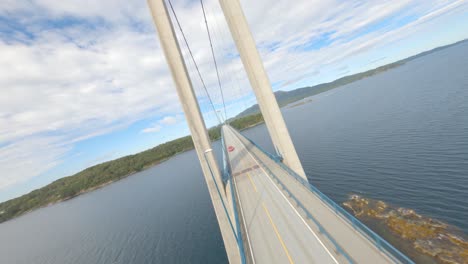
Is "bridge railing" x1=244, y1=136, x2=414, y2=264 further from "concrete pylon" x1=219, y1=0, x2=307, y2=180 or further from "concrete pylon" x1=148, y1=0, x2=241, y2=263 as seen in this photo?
"concrete pylon" x1=148, y1=0, x2=241, y2=263

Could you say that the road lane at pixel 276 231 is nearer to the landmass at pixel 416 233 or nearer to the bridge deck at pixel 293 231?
the bridge deck at pixel 293 231

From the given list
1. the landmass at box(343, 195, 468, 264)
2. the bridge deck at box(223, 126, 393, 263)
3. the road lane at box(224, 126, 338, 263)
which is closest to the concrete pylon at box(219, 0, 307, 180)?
the bridge deck at box(223, 126, 393, 263)

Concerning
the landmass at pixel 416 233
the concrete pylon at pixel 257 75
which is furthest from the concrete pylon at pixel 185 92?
the landmass at pixel 416 233

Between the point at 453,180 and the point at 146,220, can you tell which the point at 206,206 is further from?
the point at 453,180

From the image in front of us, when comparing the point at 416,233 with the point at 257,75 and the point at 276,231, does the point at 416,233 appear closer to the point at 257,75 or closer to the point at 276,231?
the point at 276,231

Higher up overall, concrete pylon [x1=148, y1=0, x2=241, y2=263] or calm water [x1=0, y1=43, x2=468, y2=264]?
concrete pylon [x1=148, y1=0, x2=241, y2=263]

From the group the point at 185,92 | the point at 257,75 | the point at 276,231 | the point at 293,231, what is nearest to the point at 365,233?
the point at 293,231
